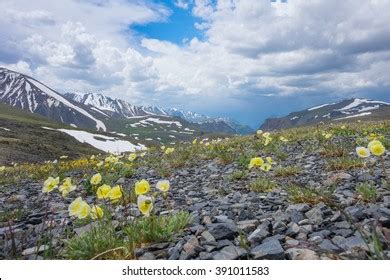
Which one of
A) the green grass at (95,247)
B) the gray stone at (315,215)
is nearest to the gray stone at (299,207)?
the gray stone at (315,215)

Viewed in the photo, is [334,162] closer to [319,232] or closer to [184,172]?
[184,172]

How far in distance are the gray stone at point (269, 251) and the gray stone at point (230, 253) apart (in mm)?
116

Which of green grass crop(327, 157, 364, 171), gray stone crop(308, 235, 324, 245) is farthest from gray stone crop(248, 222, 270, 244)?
green grass crop(327, 157, 364, 171)

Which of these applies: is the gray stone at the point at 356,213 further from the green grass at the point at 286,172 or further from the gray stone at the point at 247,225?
the green grass at the point at 286,172

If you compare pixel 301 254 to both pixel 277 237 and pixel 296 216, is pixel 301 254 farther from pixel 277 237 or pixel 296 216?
pixel 296 216

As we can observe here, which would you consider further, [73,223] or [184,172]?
[184,172]

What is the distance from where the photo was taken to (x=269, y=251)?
4.47 meters

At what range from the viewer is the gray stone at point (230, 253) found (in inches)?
175
